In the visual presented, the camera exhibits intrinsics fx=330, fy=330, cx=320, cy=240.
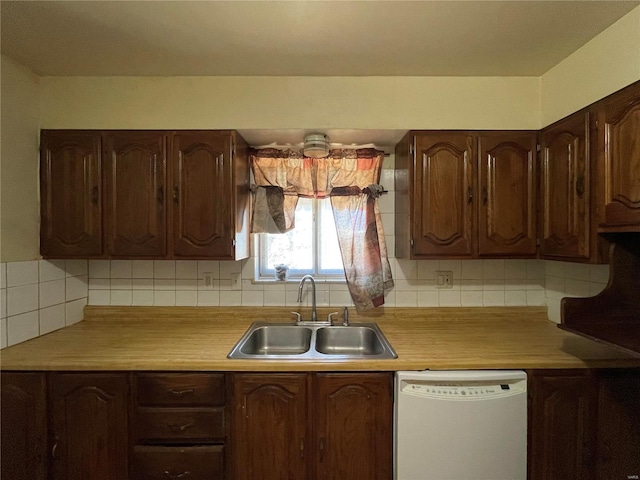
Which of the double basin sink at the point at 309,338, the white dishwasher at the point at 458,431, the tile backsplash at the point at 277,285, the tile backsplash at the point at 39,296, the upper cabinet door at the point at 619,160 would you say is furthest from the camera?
the tile backsplash at the point at 277,285

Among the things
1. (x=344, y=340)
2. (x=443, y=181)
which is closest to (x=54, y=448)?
(x=344, y=340)

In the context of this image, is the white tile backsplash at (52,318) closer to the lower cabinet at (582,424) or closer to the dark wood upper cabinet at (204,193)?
the dark wood upper cabinet at (204,193)

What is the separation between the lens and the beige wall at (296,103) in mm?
1854

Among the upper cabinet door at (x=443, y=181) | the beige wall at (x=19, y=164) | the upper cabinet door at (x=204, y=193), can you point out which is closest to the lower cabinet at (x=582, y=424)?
the upper cabinet door at (x=443, y=181)

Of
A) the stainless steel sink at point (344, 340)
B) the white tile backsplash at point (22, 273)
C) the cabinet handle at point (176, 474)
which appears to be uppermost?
the white tile backsplash at point (22, 273)

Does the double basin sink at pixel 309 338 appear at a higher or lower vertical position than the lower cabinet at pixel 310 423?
higher

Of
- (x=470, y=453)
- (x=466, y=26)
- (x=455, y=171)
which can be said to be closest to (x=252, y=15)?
(x=466, y=26)

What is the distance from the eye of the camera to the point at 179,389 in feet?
4.90

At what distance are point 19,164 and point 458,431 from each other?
252cm

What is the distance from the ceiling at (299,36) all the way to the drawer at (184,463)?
187 cm

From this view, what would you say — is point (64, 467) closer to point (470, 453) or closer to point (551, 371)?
point (470, 453)

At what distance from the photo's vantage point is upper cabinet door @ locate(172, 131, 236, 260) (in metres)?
1.83

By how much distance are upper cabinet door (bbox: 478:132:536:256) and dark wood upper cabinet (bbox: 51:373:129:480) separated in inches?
79.7

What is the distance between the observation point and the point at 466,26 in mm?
1429
